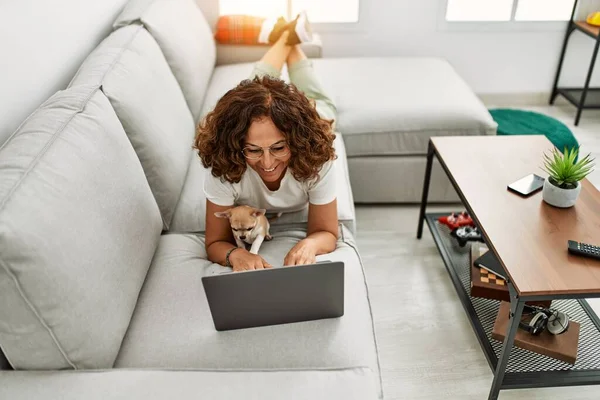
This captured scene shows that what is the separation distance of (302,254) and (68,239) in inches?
23.3

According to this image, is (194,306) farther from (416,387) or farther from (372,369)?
(416,387)

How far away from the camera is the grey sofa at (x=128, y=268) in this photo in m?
0.95

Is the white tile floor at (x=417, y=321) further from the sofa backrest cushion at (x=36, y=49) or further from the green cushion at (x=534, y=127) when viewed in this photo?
the sofa backrest cushion at (x=36, y=49)

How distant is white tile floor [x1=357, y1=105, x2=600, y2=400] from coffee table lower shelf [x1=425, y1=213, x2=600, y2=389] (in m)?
0.09

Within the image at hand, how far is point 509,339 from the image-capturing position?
1.30m

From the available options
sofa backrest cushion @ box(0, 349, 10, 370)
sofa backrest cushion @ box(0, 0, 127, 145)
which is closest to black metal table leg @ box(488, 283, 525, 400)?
sofa backrest cushion @ box(0, 349, 10, 370)

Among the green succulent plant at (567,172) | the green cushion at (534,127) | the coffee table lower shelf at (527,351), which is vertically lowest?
the coffee table lower shelf at (527,351)

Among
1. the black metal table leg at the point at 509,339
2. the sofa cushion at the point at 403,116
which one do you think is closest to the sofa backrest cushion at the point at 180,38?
the sofa cushion at the point at 403,116

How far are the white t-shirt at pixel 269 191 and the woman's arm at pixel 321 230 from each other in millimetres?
25

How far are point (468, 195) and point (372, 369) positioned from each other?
73 cm

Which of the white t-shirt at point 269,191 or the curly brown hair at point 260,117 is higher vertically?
the curly brown hair at point 260,117

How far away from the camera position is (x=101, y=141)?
4.01 feet

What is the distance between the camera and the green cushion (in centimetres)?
240

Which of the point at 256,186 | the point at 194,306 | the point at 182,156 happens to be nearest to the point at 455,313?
the point at 256,186
